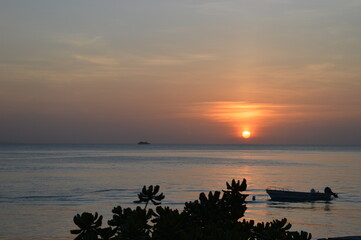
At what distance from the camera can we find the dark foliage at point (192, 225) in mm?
8988

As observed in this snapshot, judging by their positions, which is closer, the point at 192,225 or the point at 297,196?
the point at 192,225

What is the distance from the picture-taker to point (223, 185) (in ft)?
278

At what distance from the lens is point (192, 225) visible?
453 inches

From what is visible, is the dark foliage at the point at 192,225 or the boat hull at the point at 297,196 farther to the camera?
the boat hull at the point at 297,196

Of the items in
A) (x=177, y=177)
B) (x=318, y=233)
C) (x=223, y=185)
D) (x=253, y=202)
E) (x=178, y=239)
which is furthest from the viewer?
(x=177, y=177)

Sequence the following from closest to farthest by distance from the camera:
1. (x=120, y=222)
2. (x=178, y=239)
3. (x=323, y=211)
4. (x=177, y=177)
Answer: (x=178, y=239) → (x=120, y=222) → (x=323, y=211) → (x=177, y=177)

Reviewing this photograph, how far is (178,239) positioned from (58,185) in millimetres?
74029

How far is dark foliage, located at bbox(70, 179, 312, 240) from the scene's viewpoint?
29.5ft

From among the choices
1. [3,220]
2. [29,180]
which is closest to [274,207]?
Answer: [3,220]

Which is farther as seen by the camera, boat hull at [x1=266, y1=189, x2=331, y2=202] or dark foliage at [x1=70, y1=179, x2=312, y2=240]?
boat hull at [x1=266, y1=189, x2=331, y2=202]

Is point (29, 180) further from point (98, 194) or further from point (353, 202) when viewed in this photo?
point (353, 202)

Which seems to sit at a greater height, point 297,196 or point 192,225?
point 192,225

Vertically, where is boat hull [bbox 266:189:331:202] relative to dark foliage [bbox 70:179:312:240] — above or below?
below

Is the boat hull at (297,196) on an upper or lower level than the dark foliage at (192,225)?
lower
